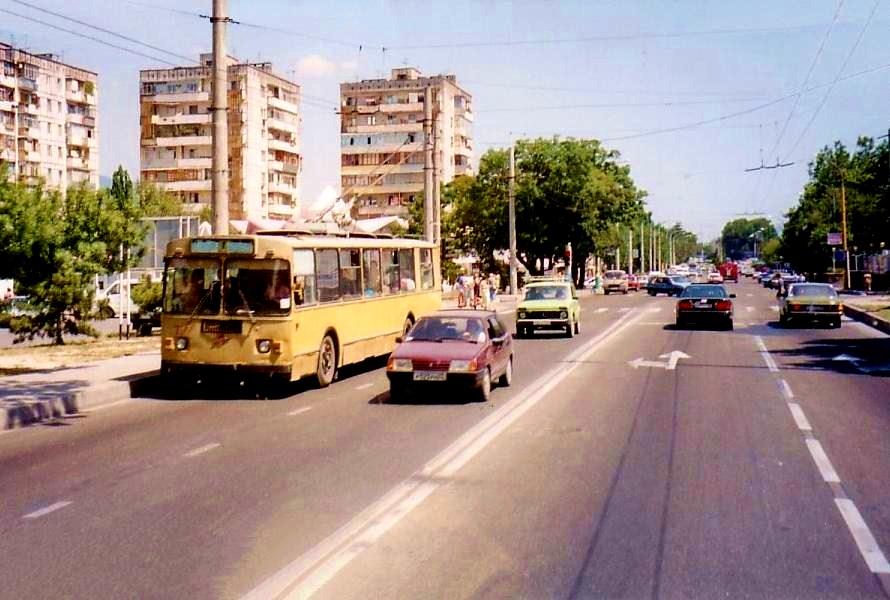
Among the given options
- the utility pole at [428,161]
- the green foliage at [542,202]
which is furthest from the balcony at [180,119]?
the utility pole at [428,161]

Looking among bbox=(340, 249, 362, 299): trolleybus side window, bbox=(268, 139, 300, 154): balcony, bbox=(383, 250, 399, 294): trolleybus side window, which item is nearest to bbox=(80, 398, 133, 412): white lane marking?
bbox=(340, 249, 362, 299): trolleybus side window

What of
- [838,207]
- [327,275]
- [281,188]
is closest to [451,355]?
[327,275]

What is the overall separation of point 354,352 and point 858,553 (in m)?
13.9

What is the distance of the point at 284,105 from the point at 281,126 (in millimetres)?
2353

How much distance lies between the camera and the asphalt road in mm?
6465

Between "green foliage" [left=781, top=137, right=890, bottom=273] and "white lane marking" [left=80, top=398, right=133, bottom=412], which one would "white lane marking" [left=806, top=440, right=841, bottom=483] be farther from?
"green foliage" [left=781, top=137, right=890, bottom=273]

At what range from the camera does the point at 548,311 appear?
104 feet

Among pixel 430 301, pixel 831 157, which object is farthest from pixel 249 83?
pixel 430 301

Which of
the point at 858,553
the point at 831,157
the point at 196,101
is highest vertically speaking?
the point at 196,101

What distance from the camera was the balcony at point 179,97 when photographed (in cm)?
10006

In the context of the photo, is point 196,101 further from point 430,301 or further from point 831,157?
point 430,301

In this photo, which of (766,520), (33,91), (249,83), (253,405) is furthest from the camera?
(249,83)

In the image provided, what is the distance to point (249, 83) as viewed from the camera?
97188mm

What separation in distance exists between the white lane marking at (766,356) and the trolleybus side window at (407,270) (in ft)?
26.3
